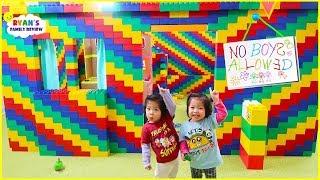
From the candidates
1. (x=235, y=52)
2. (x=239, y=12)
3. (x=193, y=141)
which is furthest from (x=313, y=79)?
(x=193, y=141)

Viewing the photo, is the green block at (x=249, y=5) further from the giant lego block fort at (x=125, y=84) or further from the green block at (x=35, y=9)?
the green block at (x=35, y=9)

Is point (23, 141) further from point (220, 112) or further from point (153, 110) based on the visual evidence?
point (220, 112)

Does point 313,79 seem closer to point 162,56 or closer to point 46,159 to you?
point 46,159

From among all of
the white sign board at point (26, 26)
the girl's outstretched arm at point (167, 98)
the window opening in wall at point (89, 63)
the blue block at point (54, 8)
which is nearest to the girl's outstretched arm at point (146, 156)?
the girl's outstretched arm at point (167, 98)

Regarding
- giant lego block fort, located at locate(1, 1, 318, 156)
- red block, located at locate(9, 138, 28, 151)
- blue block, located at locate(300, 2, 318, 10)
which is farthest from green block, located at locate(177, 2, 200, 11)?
red block, located at locate(9, 138, 28, 151)

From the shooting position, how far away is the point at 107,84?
4.20 meters

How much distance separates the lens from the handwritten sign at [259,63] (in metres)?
→ 2.72

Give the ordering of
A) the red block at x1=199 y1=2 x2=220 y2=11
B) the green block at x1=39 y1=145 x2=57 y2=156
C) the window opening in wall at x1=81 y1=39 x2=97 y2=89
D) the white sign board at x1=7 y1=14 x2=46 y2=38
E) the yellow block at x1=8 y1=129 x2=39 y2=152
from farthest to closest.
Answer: the window opening in wall at x1=81 y1=39 x2=97 y2=89 → the yellow block at x1=8 y1=129 x2=39 y2=152 → the green block at x1=39 y1=145 x2=57 y2=156 → the white sign board at x1=7 y1=14 x2=46 y2=38 → the red block at x1=199 y1=2 x2=220 y2=11

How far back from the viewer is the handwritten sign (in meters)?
2.72

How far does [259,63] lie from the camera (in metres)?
2.91

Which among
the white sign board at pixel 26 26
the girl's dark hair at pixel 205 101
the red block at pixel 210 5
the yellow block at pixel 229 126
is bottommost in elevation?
the yellow block at pixel 229 126

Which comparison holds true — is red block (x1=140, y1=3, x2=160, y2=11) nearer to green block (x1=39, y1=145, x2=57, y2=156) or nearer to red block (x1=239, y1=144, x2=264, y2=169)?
red block (x1=239, y1=144, x2=264, y2=169)

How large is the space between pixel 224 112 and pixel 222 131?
162cm

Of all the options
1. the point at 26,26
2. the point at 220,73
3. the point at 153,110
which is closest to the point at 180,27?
the point at 220,73
